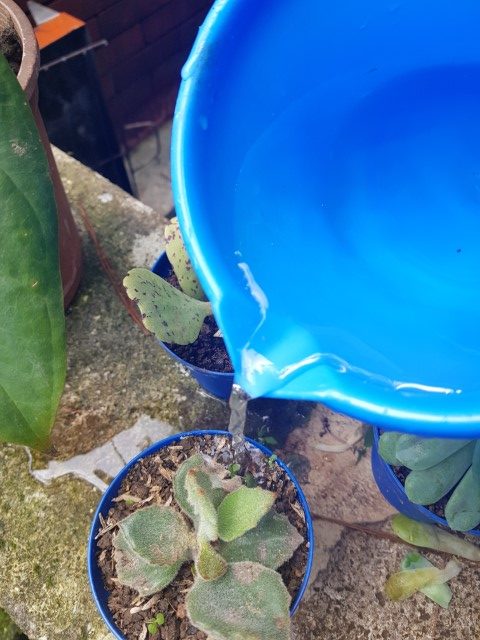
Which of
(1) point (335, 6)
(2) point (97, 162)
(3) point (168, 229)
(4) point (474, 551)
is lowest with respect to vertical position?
(4) point (474, 551)

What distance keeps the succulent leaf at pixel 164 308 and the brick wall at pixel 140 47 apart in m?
1.12

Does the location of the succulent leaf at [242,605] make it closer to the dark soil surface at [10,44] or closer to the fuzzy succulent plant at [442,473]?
the fuzzy succulent plant at [442,473]

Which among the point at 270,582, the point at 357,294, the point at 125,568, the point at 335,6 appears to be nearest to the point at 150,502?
the point at 125,568

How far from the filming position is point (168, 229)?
979 mm

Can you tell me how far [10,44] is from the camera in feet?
3.07

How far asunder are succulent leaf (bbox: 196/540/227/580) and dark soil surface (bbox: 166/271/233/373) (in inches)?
12.6

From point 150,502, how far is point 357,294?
469 millimetres

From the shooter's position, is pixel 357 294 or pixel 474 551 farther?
pixel 474 551

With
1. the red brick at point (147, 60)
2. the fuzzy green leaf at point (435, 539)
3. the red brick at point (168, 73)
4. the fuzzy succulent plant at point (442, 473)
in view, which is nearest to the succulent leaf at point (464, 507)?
the fuzzy succulent plant at point (442, 473)

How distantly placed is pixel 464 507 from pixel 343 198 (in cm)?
46

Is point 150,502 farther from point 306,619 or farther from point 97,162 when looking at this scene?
point 97,162

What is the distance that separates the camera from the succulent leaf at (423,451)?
0.78 metres

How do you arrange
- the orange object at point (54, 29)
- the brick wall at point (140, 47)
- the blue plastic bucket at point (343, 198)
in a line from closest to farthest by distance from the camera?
the blue plastic bucket at point (343, 198) < the orange object at point (54, 29) < the brick wall at point (140, 47)

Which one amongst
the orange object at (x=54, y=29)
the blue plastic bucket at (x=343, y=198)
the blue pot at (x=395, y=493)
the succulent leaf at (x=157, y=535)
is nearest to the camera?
the blue plastic bucket at (x=343, y=198)
